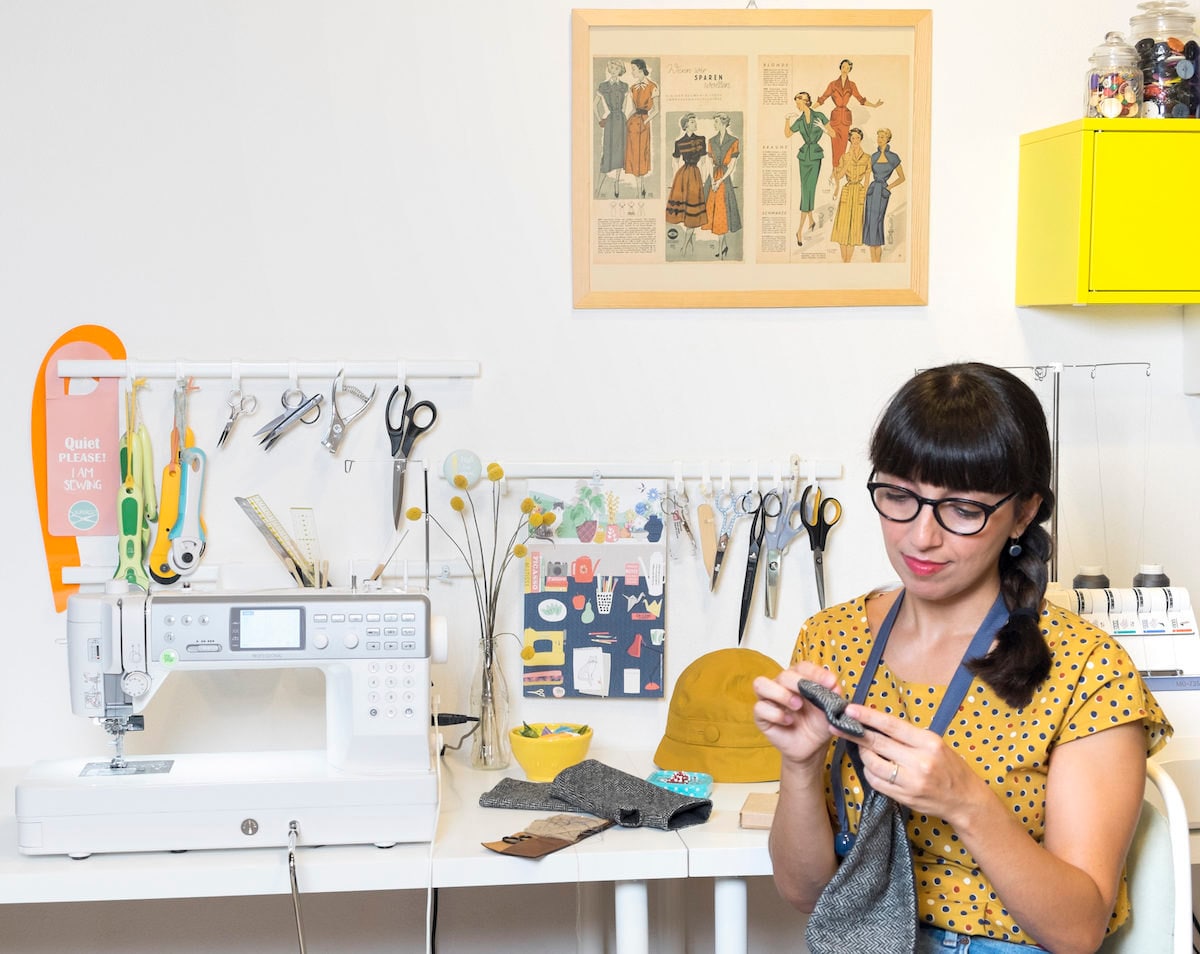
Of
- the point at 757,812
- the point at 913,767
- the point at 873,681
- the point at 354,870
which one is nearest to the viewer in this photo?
the point at 913,767

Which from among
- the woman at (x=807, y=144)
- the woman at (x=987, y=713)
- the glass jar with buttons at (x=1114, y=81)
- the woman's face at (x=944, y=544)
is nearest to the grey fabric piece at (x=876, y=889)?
the woman at (x=987, y=713)

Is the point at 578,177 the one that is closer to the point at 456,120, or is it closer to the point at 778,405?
the point at 456,120

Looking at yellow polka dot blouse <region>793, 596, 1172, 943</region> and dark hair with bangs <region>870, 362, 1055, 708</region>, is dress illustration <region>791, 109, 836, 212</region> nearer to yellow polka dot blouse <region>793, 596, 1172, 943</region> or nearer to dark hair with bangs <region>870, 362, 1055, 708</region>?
dark hair with bangs <region>870, 362, 1055, 708</region>

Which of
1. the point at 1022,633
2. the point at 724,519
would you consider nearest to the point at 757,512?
the point at 724,519

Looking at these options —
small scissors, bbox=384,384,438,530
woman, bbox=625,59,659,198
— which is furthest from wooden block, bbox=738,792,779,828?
woman, bbox=625,59,659,198

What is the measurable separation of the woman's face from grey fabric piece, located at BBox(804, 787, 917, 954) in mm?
238

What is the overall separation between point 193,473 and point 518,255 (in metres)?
0.64

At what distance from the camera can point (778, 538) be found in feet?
7.27

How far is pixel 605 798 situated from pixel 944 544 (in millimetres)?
700

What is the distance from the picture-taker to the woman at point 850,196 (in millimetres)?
2178

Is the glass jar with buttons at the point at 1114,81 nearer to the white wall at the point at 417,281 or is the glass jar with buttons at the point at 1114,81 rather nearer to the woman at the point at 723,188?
the white wall at the point at 417,281

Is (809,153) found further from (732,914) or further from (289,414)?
(732,914)

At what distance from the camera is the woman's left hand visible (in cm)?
122

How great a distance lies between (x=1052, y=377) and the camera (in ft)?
7.34
